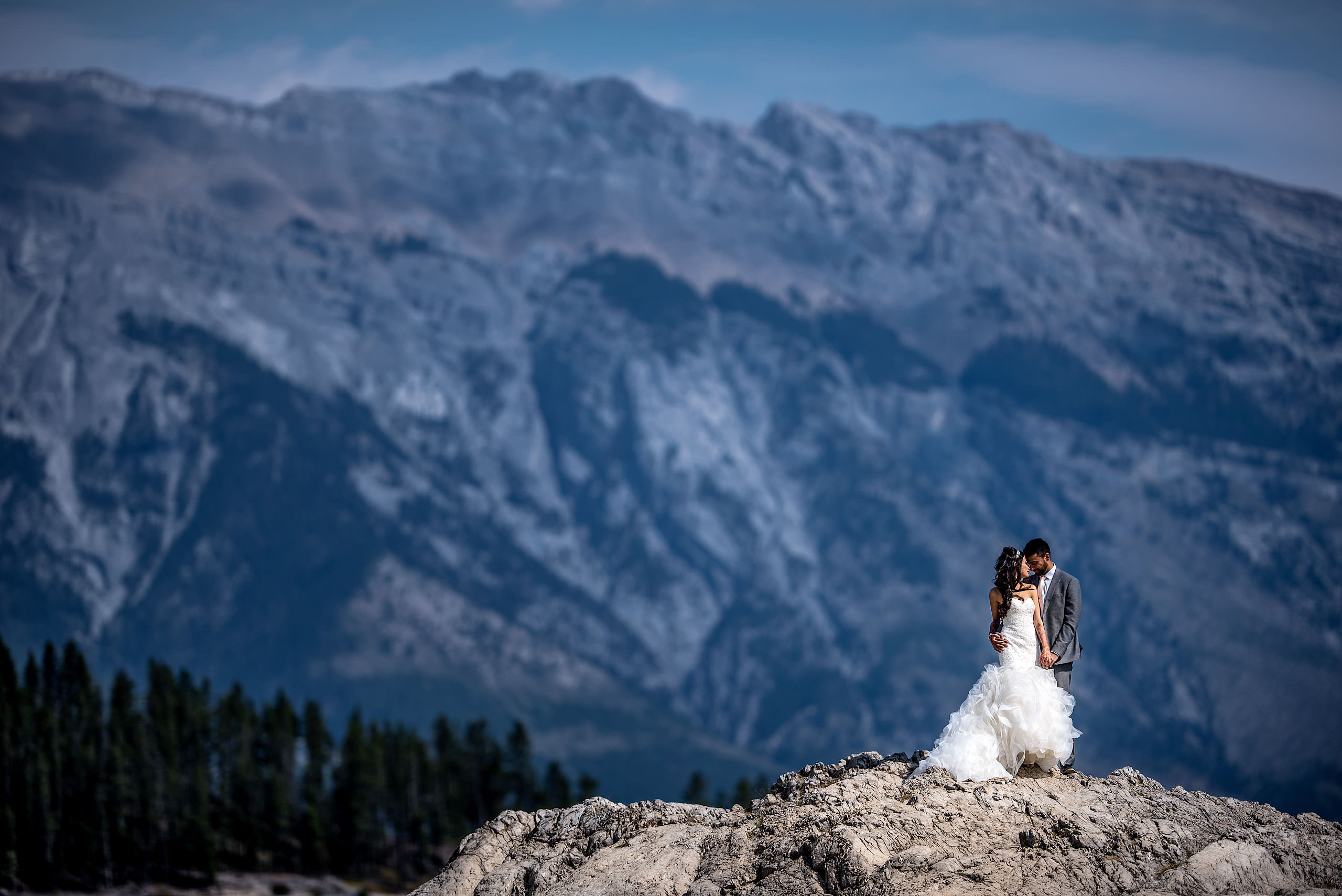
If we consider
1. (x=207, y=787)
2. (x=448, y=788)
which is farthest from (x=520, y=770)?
(x=207, y=787)

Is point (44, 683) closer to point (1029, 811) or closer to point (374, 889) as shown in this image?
point (374, 889)

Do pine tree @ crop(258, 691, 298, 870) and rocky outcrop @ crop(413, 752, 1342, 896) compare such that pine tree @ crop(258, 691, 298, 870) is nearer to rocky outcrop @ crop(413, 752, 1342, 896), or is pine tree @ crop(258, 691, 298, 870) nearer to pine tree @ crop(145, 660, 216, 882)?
pine tree @ crop(145, 660, 216, 882)

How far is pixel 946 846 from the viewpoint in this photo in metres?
28.2

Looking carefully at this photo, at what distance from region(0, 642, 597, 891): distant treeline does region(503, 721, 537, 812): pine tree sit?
27 centimetres

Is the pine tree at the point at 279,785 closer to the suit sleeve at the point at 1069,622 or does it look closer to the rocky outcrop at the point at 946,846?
the rocky outcrop at the point at 946,846

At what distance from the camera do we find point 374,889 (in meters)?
159

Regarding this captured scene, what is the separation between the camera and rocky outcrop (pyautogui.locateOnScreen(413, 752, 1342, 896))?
27.5m

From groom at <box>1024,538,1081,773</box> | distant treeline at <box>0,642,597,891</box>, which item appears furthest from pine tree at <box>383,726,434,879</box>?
groom at <box>1024,538,1081,773</box>

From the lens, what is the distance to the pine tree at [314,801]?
547 ft

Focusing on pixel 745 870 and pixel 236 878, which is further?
pixel 236 878

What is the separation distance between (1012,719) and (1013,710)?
21 cm

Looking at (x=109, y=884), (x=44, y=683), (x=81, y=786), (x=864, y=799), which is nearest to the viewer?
(x=864, y=799)

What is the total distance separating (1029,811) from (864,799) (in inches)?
141

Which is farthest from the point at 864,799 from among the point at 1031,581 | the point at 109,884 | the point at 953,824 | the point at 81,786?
the point at 81,786
